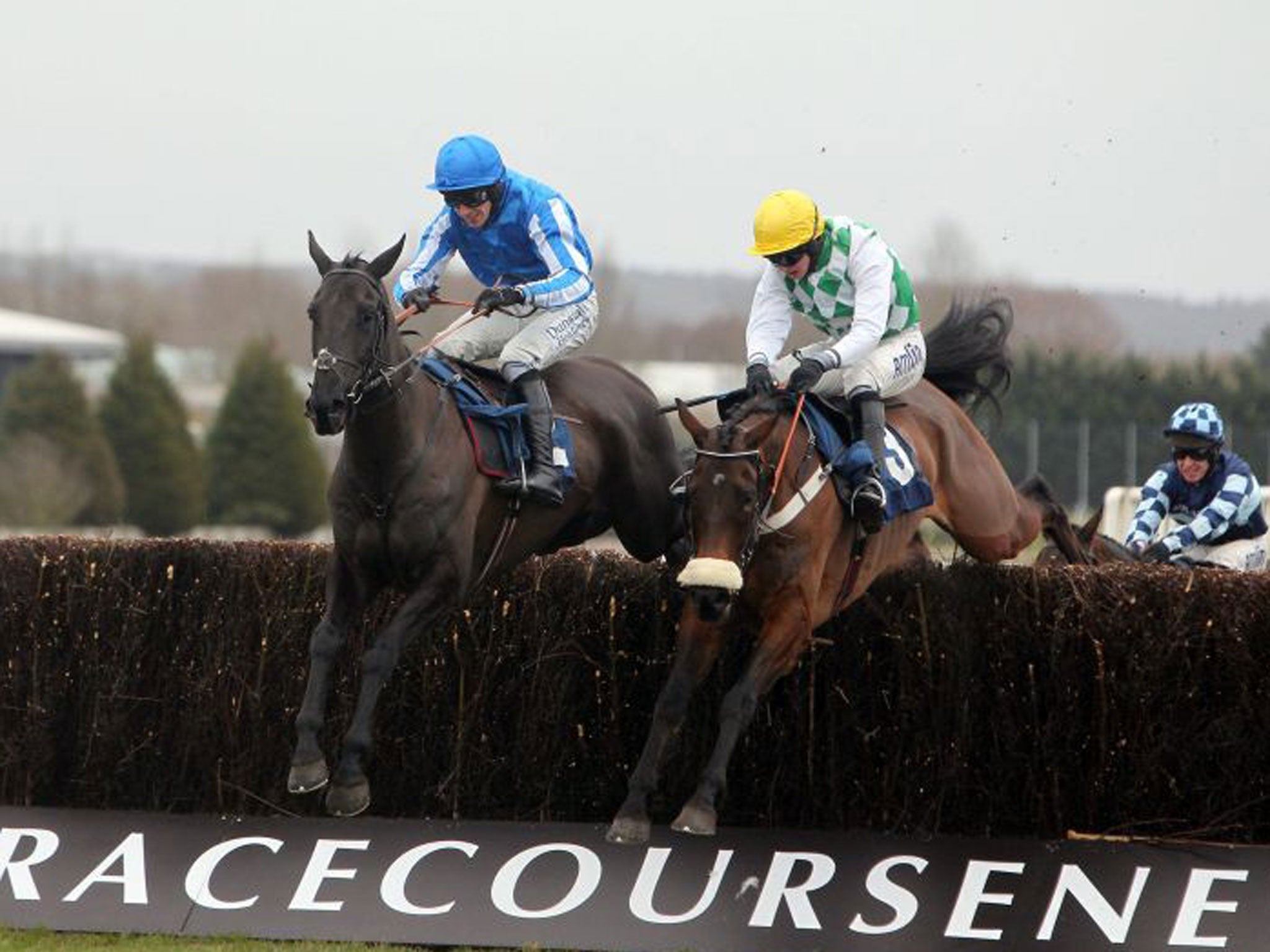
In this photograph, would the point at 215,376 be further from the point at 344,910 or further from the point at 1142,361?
the point at 344,910

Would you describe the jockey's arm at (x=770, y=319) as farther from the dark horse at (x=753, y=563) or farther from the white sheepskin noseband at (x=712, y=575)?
the white sheepskin noseband at (x=712, y=575)

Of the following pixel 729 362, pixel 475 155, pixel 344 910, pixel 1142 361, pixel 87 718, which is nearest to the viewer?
pixel 344 910

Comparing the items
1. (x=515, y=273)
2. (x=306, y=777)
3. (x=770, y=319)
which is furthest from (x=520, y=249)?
(x=306, y=777)

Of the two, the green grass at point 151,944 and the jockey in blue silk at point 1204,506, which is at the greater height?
the jockey in blue silk at point 1204,506

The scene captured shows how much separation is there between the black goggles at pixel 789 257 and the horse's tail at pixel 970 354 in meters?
1.41

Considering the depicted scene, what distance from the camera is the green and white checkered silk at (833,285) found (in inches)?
289

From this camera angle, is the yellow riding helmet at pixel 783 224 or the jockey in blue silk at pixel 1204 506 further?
the jockey in blue silk at pixel 1204 506

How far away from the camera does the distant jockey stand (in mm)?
7070

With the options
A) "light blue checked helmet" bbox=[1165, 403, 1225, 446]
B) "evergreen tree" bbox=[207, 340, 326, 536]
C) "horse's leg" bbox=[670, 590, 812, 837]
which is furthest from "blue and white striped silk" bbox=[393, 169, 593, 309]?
"evergreen tree" bbox=[207, 340, 326, 536]

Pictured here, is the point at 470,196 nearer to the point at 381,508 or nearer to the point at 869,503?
the point at 381,508

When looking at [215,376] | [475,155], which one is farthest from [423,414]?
[215,376]

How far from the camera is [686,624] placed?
6812 millimetres

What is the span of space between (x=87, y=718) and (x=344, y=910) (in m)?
1.52

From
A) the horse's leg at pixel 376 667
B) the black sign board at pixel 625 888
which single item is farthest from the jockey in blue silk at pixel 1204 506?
the horse's leg at pixel 376 667
